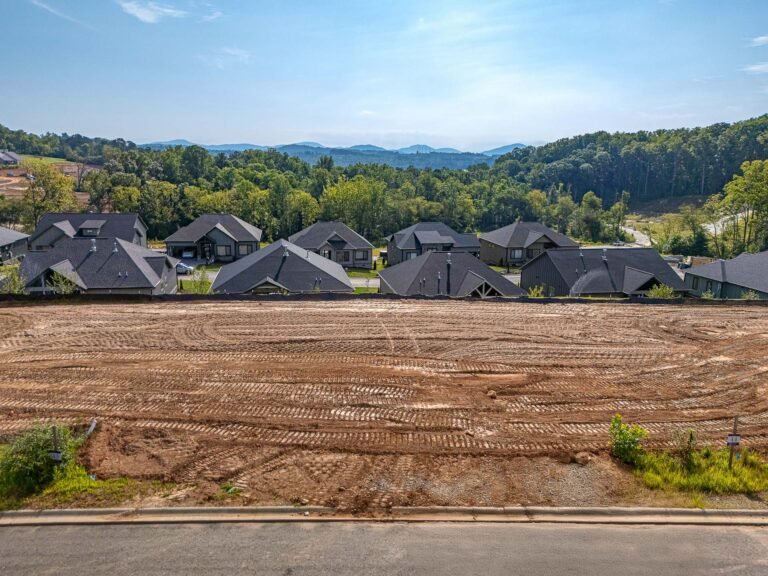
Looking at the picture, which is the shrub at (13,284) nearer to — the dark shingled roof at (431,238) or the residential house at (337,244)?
the residential house at (337,244)

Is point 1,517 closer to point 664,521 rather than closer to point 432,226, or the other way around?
point 664,521

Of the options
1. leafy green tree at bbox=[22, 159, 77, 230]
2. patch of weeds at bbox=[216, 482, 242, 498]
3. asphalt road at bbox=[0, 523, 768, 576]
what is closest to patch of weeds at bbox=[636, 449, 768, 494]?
asphalt road at bbox=[0, 523, 768, 576]

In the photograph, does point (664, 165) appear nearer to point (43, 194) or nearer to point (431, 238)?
point (431, 238)

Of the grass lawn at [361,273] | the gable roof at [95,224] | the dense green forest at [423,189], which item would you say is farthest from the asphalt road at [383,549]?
the dense green forest at [423,189]

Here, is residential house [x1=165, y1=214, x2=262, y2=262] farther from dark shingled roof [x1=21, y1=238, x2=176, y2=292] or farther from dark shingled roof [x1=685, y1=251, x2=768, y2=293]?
dark shingled roof [x1=685, y1=251, x2=768, y2=293]

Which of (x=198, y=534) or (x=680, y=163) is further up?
(x=680, y=163)

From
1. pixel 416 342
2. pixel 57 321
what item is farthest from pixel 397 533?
pixel 57 321
